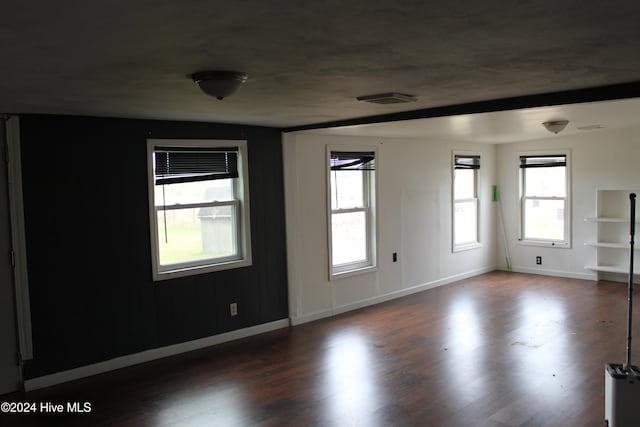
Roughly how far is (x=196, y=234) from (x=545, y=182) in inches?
234

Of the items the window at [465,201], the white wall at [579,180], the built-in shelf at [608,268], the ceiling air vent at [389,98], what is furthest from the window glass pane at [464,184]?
the ceiling air vent at [389,98]

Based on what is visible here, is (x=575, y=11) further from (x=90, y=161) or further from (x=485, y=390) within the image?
(x=90, y=161)

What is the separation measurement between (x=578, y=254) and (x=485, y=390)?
503cm

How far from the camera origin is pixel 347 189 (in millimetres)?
6637

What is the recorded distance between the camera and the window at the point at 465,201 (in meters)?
8.33

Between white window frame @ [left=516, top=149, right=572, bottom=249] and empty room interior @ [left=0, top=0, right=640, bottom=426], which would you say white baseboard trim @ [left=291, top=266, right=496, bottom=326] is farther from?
white window frame @ [left=516, top=149, right=572, bottom=249]

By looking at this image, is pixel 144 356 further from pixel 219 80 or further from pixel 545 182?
pixel 545 182

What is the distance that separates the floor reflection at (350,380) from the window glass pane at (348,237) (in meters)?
1.29

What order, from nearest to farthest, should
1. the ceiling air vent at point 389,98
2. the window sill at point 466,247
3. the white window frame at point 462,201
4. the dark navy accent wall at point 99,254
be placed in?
the ceiling air vent at point 389,98, the dark navy accent wall at point 99,254, the white window frame at point 462,201, the window sill at point 466,247

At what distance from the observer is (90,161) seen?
4465 mm

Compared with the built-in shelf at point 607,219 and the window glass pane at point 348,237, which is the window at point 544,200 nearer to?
the built-in shelf at point 607,219

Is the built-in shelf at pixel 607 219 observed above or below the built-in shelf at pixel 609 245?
above

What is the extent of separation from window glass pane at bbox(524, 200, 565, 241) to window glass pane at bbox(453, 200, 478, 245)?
876mm

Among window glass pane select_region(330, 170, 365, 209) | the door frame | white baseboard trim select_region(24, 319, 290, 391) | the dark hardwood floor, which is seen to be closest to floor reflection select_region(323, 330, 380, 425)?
the dark hardwood floor
